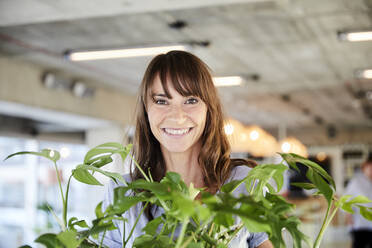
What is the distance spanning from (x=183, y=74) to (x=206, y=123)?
0.20m

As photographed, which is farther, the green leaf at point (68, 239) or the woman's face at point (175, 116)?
the woman's face at point (175, 116)

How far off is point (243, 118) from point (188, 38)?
8075 mm

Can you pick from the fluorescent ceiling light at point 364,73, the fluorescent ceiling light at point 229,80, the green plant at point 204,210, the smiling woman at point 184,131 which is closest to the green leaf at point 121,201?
the green plant at point 204,210

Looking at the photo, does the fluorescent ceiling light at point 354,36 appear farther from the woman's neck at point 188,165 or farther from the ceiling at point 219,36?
the woman's neck at point 188,165

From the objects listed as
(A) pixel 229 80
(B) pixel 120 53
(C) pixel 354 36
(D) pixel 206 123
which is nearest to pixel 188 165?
(D) pixel 206 123

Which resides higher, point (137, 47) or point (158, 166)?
point (137, 47)

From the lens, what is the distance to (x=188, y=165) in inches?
55.0

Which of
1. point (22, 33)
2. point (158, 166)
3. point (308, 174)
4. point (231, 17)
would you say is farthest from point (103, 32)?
point (308, 174)

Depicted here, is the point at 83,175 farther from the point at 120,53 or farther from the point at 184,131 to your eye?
the point at 120,53

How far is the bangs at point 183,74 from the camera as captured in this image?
4.08 ft

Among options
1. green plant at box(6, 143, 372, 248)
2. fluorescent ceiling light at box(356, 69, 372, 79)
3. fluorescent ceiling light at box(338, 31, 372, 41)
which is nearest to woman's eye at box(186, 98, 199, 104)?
green plant at box(6, 143, 372, 248)

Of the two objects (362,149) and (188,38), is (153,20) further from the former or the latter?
(362,149)

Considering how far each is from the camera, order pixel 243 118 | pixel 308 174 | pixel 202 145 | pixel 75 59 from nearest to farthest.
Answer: pixel 308 174, pixel 202 145, pixel 75 59, pixel 243 118

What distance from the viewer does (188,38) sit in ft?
18.5
